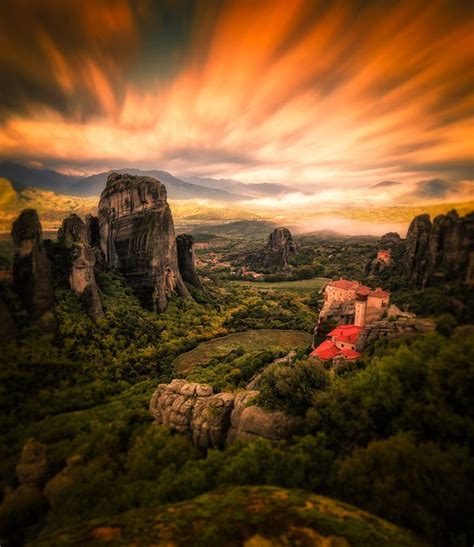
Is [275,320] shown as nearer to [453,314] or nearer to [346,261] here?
[453,314]

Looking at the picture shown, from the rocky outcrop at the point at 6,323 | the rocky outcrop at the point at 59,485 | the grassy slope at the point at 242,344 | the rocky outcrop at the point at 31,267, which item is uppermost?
the rocky outcrop at the point at 31,267

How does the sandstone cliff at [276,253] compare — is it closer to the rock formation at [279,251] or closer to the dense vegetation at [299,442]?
the rock formation at [279,251]

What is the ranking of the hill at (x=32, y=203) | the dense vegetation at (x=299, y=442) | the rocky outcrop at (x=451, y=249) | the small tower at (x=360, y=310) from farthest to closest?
the small tower at (x=360, y=310) < the hill at (x=32, y=203) < the rocky outcrop at (x=451, y=249) < the dense vegetation at (x=299, y=442)

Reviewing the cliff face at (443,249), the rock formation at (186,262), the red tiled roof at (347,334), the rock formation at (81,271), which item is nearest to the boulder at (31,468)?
the cliff face at (443,249)

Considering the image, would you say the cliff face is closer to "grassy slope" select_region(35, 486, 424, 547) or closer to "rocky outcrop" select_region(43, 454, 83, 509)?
"grassy slope" select_region(35, 486, 424, 547)

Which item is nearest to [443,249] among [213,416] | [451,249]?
[451,249]

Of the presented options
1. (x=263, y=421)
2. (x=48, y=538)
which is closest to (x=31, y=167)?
(x=48, y=538)

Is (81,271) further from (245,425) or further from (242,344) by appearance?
(245,425)
